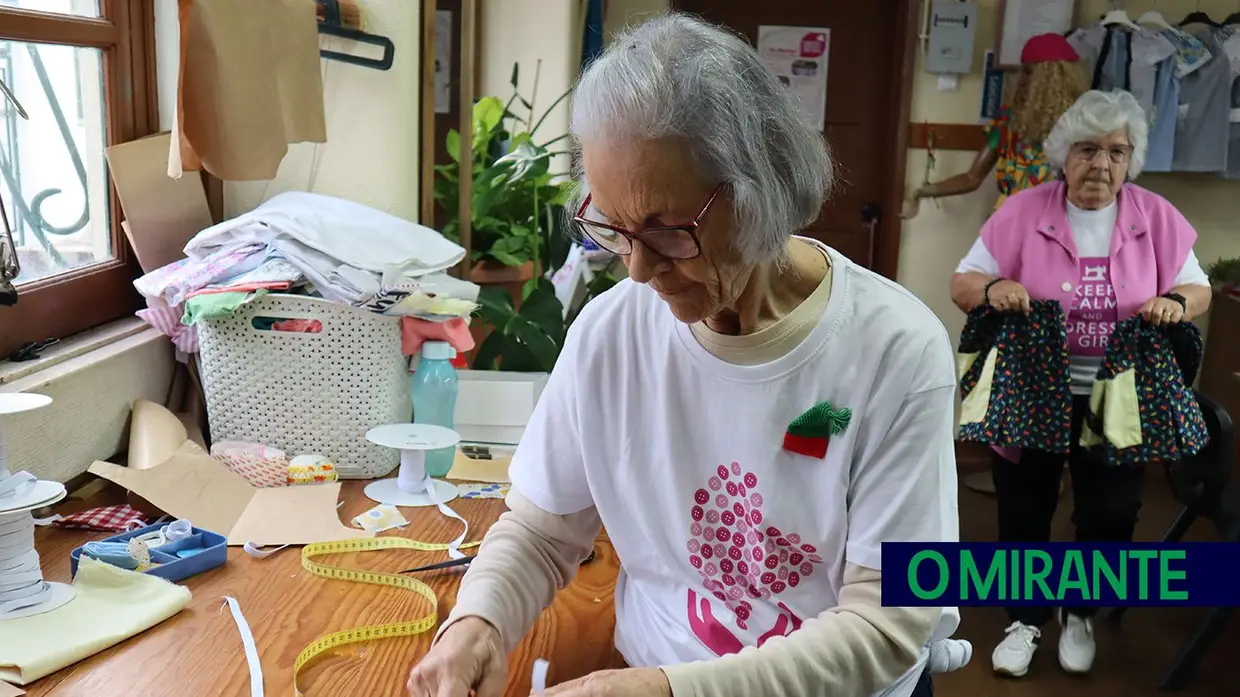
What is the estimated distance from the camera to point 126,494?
154 centimetres

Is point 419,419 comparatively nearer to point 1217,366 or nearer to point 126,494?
point 126,494

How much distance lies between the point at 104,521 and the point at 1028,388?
7.34 ft

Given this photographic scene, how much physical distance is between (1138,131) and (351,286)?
2.21m

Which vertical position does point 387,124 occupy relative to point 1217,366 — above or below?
above

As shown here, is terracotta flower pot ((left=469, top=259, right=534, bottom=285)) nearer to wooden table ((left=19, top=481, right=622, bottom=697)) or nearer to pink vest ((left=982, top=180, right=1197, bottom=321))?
wooden table ((left=19, top=481, right=622, bottom=697))

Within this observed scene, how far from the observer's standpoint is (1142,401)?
274cm

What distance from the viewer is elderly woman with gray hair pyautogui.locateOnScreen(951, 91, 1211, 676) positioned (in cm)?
283

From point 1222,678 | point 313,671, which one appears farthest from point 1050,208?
point 313,671

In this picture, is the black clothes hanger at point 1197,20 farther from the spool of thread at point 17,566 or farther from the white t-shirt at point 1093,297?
the spool of thread at point 17,566

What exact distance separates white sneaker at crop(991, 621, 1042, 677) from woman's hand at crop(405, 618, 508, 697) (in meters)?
2.24

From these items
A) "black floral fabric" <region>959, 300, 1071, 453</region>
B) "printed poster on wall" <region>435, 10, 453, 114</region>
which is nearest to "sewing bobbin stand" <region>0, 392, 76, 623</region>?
"printed poster on wall" <region>435, 10, 453, 114</region>

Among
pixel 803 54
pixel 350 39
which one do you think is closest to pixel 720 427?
pixel 350 39

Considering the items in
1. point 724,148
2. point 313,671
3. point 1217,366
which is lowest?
point 1217,366

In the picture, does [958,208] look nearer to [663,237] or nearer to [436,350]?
[436,350]
